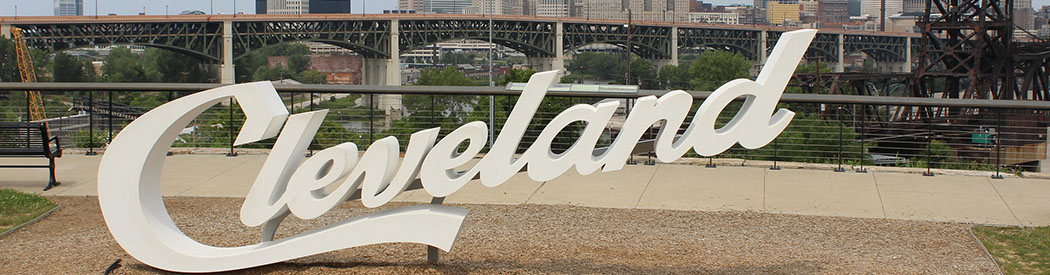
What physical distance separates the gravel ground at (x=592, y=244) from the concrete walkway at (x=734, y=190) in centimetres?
47

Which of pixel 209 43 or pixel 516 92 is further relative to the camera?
pixel 209 43

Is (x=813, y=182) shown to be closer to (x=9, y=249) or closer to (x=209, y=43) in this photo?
(x=9, y=249)

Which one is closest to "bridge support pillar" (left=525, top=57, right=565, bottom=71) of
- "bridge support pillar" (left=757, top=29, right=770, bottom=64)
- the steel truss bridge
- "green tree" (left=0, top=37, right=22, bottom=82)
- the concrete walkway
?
the steel truss bridge

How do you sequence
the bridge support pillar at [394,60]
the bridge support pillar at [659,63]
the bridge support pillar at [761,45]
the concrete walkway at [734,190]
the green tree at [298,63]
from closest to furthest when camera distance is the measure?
the concrete walkway at [734,190]
the bridge support pillar at [394,60]
the bridge support pillar at [659,63]
the bridge support pillar at [761,45]
the green tree at [298,63]

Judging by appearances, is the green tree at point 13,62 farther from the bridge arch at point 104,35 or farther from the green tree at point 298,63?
the green tree at point 298,63

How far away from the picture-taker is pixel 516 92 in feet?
33.7

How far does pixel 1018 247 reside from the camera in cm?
721

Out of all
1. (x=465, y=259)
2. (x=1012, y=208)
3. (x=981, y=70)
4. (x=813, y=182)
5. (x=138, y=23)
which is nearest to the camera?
(x=465, y=259)

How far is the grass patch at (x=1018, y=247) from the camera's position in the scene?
21.9ft

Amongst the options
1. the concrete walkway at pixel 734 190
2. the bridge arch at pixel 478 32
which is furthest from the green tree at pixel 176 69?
the concrete walkway at pixel 734 190

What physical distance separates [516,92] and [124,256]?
438 centimetres

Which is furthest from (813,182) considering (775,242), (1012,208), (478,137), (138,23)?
(138,23)

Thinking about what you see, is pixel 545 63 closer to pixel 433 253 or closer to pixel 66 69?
pixel 66 69

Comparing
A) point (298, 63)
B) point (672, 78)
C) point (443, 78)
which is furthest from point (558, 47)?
point (298, 63)
